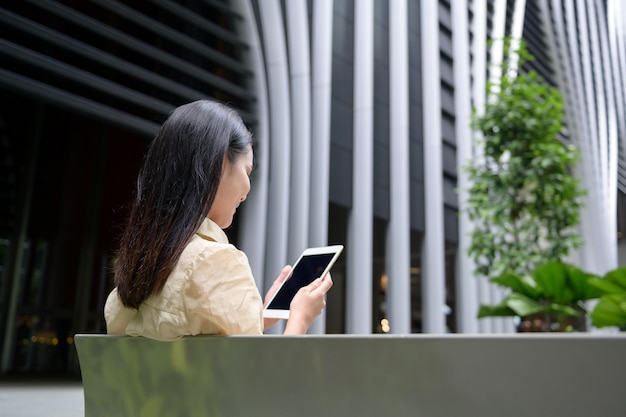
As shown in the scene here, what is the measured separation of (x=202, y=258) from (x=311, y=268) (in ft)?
1.48

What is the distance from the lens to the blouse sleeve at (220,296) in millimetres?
1097

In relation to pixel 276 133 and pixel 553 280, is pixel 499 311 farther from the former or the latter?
pixel 276 133

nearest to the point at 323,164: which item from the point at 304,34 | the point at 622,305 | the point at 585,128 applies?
the point at 304,34

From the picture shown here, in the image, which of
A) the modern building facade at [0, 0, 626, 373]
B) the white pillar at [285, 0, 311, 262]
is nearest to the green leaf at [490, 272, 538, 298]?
the modern building facade at [0, 0, 626, 373]

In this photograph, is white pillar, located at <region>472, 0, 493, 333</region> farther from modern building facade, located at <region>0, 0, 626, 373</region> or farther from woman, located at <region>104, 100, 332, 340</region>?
woman, located at <region>104, 100, 332, 340</region>

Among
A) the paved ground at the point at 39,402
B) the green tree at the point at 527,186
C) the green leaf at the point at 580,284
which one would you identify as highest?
the green tree at the point at 527,186

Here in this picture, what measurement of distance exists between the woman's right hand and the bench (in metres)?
0.31

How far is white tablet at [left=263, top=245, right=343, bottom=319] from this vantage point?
1.44 m

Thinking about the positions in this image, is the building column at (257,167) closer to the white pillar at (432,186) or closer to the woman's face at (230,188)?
the white pillar at (432,186)

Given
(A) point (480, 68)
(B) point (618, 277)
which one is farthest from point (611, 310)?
(A) point (480, 68)

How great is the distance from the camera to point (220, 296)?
111cm

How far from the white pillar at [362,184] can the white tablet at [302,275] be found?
10865mm

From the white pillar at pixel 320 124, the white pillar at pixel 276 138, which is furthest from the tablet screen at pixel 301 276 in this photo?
the white pillar at pixel 320 124

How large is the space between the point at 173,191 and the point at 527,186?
858 centimetres
